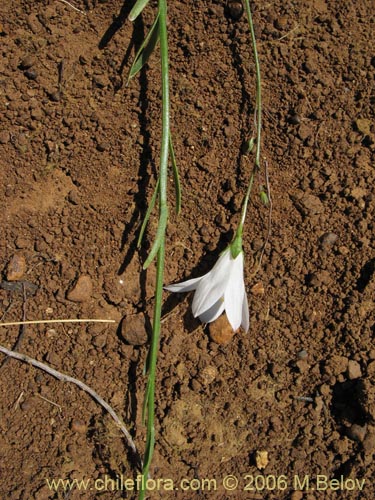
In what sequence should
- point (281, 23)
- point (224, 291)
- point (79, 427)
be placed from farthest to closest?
point (281, 23)
point (79, 427)
point (224, 291)

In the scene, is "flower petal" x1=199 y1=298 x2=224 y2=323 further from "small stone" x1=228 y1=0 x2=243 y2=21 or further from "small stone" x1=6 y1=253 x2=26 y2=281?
"small stone" x1=228 y1=0 x2=243 y2=21

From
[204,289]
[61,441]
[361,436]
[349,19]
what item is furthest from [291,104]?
[61,441]

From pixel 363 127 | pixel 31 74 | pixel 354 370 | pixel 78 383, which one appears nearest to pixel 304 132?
pixel 363 127

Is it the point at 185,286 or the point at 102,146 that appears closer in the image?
the point at 185,286

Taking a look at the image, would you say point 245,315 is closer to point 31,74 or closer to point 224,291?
point 224,291

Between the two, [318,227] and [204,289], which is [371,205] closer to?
[318,227]

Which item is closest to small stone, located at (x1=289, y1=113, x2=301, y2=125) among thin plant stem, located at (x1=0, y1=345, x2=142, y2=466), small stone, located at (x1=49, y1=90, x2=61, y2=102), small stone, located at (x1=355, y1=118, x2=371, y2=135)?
small stone, located at (x1=355, y1=118, x2=371, y2=135)

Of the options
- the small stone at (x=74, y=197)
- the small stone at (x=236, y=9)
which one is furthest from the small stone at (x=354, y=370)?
the small stone at (x=236, y=9)
